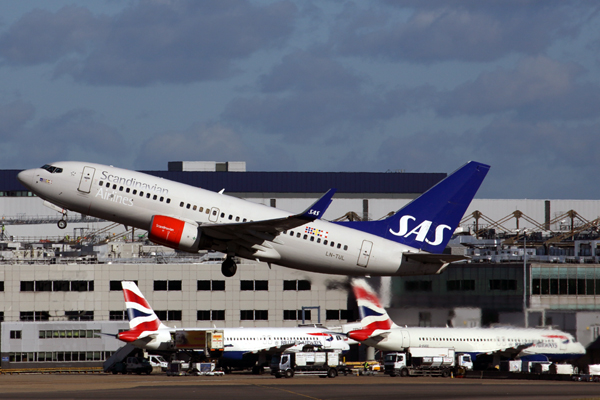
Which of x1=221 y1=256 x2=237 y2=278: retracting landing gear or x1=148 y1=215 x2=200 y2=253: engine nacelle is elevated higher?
x1=148 y1=215 x2=200 y2=253: engine nacelle

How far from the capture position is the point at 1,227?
574 ft

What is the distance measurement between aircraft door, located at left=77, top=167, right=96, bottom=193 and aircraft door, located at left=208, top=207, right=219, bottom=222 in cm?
762

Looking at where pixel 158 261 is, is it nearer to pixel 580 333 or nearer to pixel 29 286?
pixel 29 286

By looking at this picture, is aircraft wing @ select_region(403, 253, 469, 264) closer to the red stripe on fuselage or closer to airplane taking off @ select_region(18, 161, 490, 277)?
airplane taking off @ select_region(18, 161, 490, 277)

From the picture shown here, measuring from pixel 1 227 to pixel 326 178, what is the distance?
7023 centimetres

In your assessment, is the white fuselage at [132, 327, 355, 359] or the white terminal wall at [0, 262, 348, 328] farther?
the white terminal wall at [0, 262, 348, 328]

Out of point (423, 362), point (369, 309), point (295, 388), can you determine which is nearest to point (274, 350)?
point (369, 309)

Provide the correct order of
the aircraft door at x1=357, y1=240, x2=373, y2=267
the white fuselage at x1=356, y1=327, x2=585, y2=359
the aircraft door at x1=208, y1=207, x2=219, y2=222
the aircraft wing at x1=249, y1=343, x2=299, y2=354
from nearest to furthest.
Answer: the aircraft door at x1=208, y1=207, x2=219, y2=222 < the aircraft door at x1=357, y1=240, x2=373, y2=267 < the white fuselage at x1=356, y1=327, x2=585, y2=359 < the aircraft wing at x1=249, y1=343, x2=299, y2=354

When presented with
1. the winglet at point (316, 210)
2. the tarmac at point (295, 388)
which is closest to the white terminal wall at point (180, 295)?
the tarmac at point (295, 388)

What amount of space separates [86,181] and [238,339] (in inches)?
1691

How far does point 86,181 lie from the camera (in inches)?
2164

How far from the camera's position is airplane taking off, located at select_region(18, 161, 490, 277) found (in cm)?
5428

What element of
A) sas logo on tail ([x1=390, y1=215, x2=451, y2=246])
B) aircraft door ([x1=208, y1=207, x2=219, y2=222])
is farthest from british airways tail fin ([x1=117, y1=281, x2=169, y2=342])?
aircraft door ([x1=208, y1=207, x2=219, y2=222])

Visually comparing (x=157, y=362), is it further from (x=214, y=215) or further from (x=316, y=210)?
→ (x=316, y=210)
